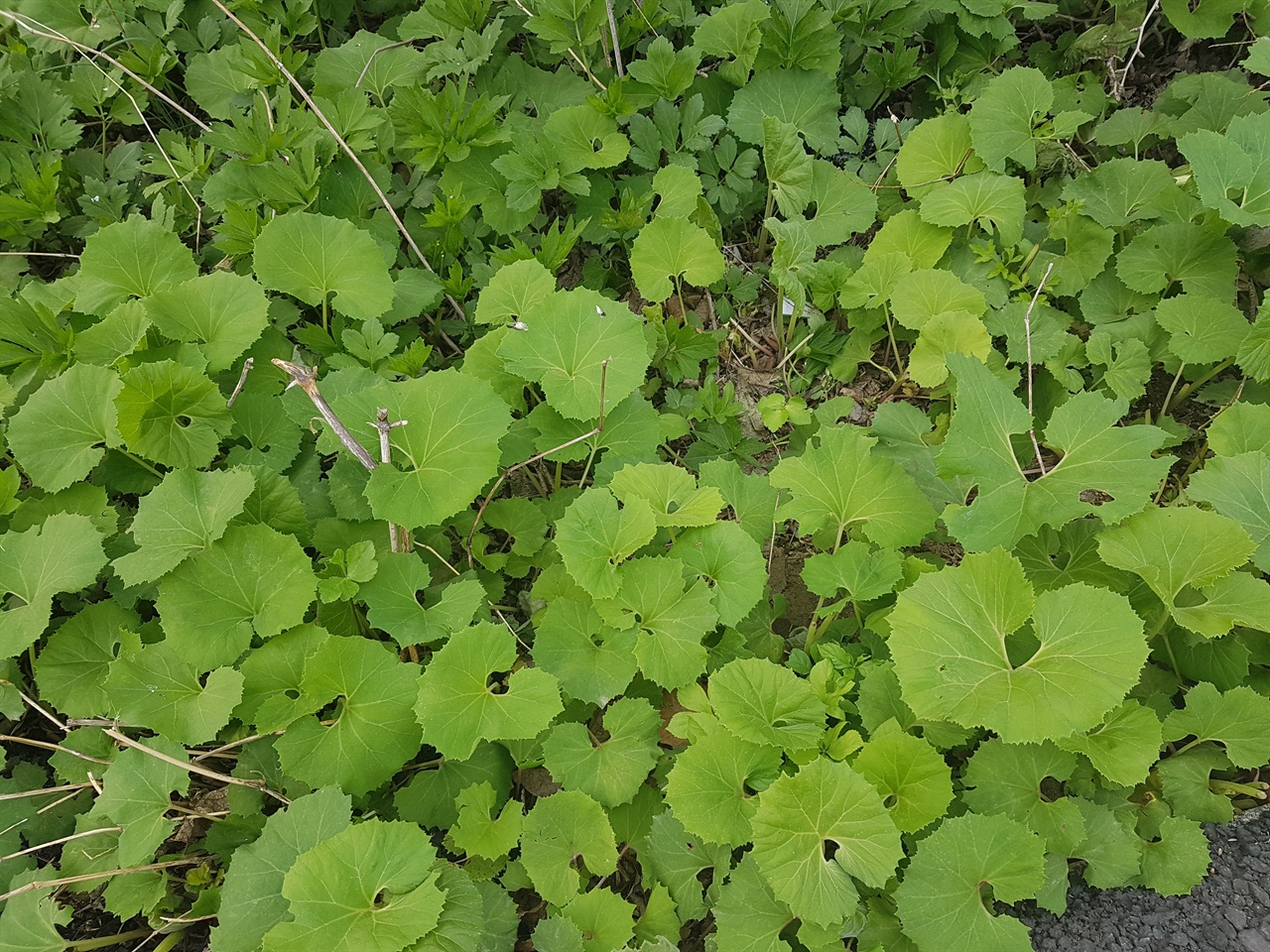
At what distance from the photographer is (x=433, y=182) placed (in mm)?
2852

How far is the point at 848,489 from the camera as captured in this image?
2143 mm

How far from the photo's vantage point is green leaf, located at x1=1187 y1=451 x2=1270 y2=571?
6.35 feet

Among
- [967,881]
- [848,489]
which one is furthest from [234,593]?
[967,881]

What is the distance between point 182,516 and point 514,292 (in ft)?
3.73

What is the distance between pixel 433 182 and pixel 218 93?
1.00 meters

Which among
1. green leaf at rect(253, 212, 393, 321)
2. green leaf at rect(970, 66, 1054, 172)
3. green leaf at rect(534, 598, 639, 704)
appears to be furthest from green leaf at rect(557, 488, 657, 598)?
green leaf at rect(970, 66, 1054, 172)

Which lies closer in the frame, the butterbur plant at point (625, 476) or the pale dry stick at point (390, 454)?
the butterbur plant at point (625, 476)

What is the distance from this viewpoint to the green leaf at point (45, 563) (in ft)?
6.61

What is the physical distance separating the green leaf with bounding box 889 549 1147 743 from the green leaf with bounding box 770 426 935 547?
0.32m

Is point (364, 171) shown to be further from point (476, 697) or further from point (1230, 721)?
point (1230, 721)

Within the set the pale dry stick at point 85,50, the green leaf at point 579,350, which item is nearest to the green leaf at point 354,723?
the green leaf at point 579,350

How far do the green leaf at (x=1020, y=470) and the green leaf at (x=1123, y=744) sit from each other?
17.9 inches

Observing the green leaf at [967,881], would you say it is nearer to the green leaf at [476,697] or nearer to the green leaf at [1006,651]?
the green leaf at [1006,651]

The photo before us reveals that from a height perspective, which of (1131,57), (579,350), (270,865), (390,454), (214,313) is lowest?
(270,865)
